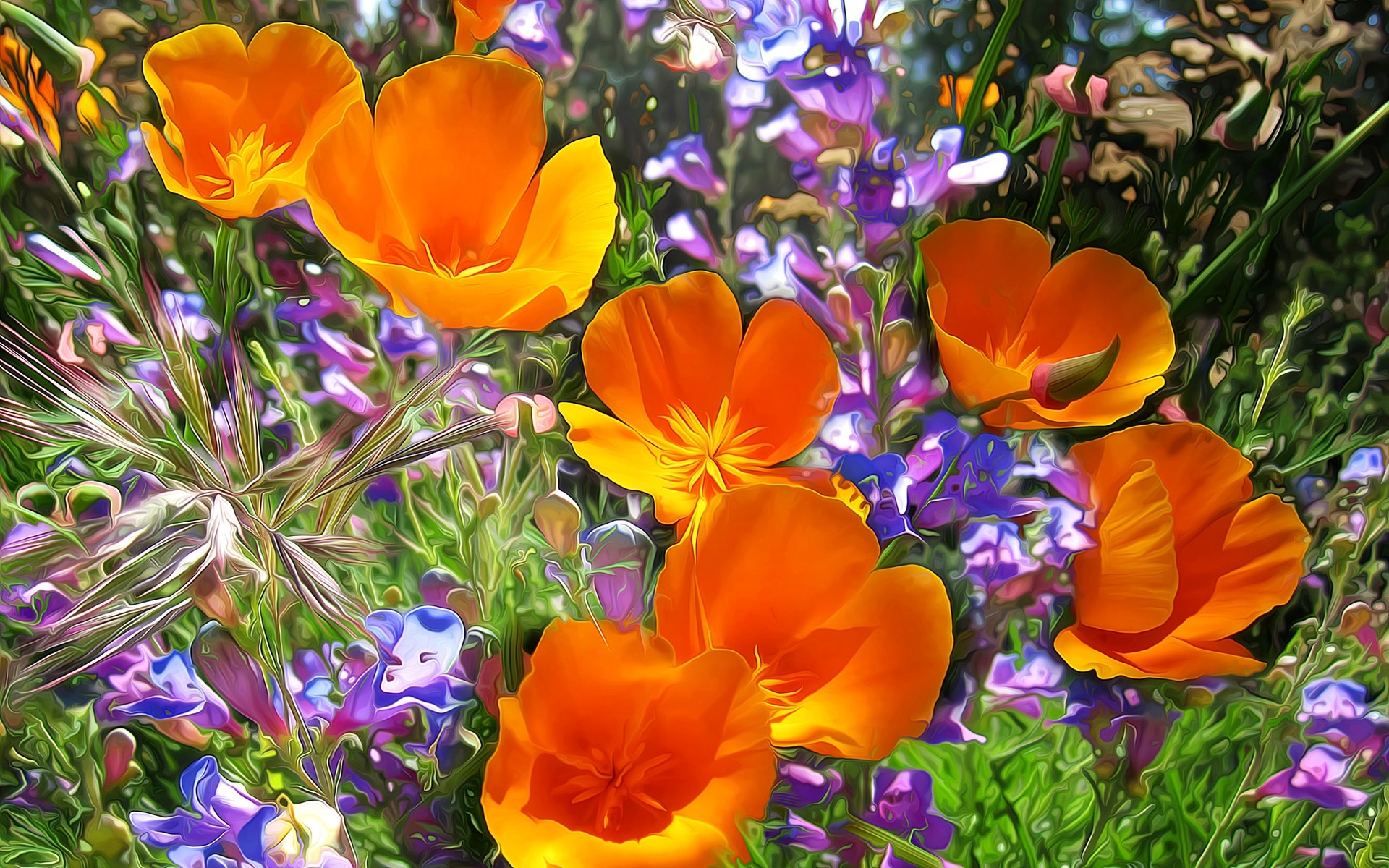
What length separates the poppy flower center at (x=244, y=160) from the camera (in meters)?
0.33

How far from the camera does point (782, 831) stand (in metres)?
0.32

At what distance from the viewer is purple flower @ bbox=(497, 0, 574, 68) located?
0.34 metres

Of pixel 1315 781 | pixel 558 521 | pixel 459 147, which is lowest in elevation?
pixel 1315 781

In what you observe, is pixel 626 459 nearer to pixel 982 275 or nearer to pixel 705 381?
pixel 705 381

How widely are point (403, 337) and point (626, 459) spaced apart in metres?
0.09

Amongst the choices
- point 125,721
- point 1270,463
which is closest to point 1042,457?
point 1270,463

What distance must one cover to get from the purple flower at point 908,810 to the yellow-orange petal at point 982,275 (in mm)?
147

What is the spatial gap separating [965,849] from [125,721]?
0.28 metres

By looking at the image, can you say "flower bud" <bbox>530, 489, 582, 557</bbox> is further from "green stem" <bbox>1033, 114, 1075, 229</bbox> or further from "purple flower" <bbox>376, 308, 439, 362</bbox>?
"green stem" <bbox>1033, 114, 1075, 229</bbox>

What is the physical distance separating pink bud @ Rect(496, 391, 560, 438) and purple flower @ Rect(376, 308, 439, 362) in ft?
0.11

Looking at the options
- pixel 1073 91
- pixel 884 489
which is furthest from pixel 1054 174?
pixel 884 489

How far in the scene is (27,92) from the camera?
1.07 feet

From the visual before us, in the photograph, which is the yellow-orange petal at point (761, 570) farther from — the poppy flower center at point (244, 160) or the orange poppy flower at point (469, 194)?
the poppy flower center at point (244, 160)

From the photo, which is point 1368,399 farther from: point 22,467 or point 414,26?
point 22,467
